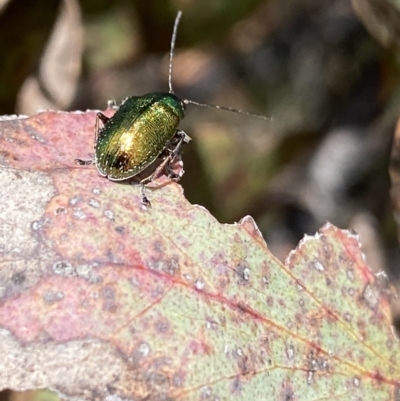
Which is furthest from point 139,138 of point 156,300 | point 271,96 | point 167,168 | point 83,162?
point 271,96

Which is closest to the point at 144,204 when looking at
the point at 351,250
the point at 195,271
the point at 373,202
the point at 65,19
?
the point at 195,271

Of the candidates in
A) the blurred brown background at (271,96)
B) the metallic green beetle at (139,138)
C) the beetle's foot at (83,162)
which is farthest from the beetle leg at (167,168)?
the blurred brown background at (271,96)

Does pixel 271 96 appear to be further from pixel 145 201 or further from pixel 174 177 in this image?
pixel 145 201

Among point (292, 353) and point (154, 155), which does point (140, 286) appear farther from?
point (154, 155)

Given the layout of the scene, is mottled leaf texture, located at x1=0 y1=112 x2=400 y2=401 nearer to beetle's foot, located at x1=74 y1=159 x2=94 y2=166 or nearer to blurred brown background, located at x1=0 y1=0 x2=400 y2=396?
beetle's foot, located at x1=74 y1=159 x2=94 y2=166

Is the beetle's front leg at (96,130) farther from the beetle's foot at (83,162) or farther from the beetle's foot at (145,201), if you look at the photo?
the beetle's foot at (145,201)
